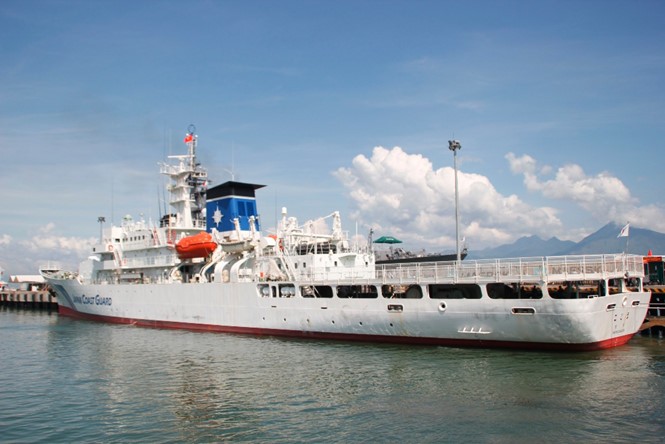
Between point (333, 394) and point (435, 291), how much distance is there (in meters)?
9.89

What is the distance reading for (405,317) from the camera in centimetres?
2500

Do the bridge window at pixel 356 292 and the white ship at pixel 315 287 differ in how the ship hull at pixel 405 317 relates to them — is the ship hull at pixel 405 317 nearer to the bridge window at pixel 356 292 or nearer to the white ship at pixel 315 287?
the white ship at pixel 315 287

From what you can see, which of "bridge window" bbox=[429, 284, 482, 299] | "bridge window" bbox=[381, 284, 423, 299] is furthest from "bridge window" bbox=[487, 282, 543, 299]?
"bridge window" bbox=[381, 284, 423, 299]

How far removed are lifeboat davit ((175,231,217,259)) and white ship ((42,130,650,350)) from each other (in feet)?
0.26

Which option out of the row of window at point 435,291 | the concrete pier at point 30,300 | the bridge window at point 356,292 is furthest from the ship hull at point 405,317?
the concrete pier at point 30,300

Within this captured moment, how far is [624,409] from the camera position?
14.7 m

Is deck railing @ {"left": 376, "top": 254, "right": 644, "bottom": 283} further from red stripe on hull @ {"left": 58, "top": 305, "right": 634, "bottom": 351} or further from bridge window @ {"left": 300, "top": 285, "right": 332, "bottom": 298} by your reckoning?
bridge window @ {"left": 300, "top": 285, "right": 332, "bottom": 298}

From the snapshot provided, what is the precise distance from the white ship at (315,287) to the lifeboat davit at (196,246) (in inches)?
3.2

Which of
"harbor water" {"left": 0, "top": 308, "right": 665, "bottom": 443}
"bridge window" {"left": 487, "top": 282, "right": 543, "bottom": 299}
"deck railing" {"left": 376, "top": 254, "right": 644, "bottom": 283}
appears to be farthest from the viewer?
"bridge window" {"left": 487, "top": 282, "right": 543, "bottom": 299}

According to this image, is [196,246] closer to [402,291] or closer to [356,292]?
[356,292]

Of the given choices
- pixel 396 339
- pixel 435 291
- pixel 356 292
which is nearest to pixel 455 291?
pixel 435 291

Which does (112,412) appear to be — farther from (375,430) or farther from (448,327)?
(448,327)

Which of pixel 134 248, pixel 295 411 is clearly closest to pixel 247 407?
pixel 295 411

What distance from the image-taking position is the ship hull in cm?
2177
